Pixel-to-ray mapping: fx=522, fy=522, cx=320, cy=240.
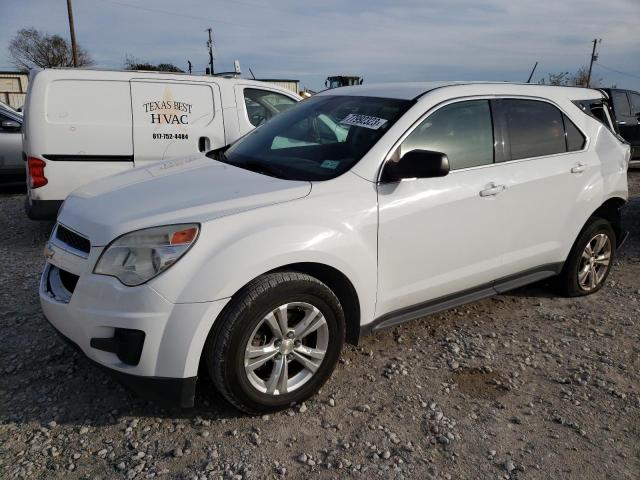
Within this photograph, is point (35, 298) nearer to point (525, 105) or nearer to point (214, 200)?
point (214, 200)

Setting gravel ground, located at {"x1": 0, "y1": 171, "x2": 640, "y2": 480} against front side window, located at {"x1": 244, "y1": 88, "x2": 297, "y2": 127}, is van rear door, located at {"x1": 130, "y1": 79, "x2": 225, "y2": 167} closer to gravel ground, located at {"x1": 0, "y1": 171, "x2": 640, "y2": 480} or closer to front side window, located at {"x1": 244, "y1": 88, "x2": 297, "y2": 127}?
front side window, located at {"x1": 244, "y1": 88, "x2": 297, "y2": 127}

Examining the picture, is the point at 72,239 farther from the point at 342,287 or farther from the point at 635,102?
the point at 635,102

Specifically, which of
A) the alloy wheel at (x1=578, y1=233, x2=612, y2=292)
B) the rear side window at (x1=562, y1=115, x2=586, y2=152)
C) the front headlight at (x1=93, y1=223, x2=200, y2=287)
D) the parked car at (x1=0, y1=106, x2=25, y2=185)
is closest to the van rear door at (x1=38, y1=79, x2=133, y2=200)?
the parked car at (x1=0, y1=106, x2=25, y2=185)

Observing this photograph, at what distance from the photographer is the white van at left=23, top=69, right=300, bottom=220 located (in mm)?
5395

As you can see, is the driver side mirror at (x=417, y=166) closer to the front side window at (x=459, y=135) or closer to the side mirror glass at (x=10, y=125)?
the front side window at (x=459, y=135)

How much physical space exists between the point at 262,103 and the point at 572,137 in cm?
376

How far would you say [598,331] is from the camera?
386cm

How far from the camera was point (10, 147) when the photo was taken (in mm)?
8195

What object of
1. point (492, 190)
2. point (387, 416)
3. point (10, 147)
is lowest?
point (387, 416)

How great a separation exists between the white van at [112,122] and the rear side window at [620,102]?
8.69 m

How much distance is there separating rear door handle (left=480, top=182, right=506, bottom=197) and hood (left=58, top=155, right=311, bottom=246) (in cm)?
122

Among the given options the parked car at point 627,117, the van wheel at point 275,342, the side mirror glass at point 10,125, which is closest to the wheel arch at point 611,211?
the van wheel at point 275,342

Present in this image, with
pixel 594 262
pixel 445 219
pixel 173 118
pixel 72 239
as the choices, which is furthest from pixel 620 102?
pixel 72 239

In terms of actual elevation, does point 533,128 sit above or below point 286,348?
above
